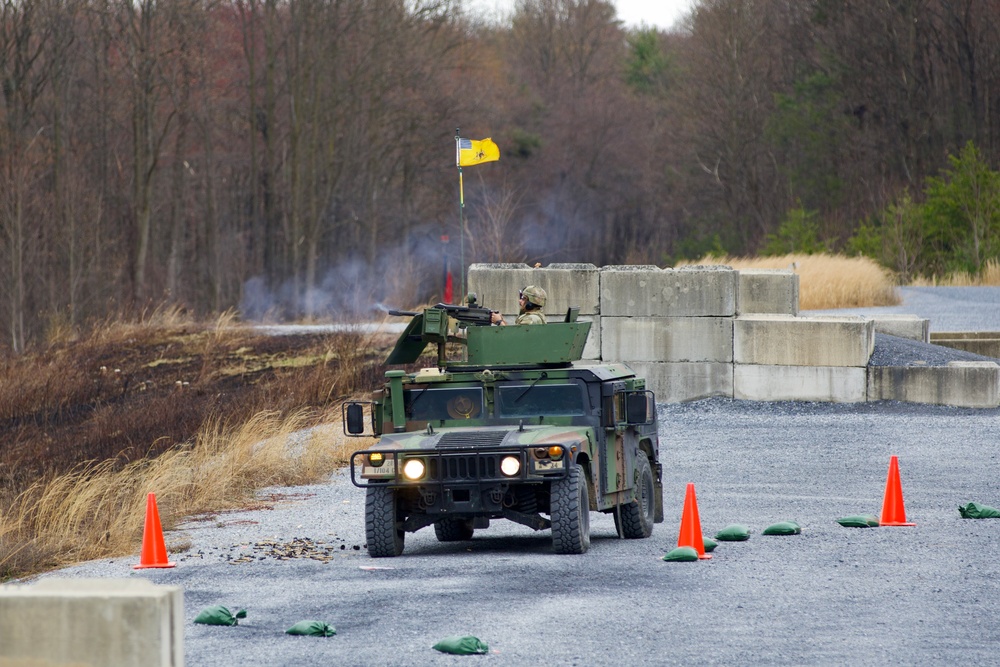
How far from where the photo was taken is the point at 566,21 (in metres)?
83.1

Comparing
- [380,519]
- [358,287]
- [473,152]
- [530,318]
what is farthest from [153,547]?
[358,287]

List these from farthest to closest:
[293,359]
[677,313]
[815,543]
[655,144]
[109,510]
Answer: [655,144] → [293,359] → [677,313] → [109,510] → [815,543]

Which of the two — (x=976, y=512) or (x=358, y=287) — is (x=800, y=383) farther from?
(x=358, y=287)

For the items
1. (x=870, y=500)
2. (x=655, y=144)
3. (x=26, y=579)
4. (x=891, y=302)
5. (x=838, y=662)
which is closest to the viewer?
(x=838, y=662)

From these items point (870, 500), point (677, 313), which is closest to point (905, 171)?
point (677, 313)

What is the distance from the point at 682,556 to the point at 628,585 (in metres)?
1.15

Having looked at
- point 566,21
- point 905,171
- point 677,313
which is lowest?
Answer: point 677,313

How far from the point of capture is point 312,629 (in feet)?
27.2

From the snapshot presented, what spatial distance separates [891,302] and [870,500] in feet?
71.5

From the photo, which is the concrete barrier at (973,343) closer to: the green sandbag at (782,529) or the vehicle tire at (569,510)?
the green sandbag at (782,529)

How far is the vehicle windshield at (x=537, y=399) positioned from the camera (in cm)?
1166

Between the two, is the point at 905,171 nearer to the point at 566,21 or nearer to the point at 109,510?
the point at 566,21

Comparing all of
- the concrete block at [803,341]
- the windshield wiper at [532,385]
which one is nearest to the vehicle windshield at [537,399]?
the windshield wiper at [532,385]

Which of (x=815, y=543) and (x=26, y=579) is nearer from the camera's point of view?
(x=26, y=579)
